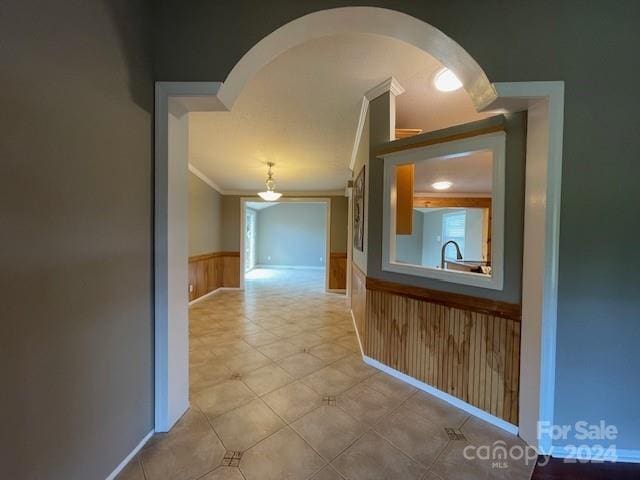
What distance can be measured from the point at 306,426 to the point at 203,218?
430 cm

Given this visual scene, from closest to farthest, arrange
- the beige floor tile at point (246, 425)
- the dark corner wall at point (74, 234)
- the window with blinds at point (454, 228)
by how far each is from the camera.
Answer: the dark corner wall at point (74, 234) < the beige floor tile at point (246, 425) < the window with blinds at point (454, 228)

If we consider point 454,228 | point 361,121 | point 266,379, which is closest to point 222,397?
point 266,379

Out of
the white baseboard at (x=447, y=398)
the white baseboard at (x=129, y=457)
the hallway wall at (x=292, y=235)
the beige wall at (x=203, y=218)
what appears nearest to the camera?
the white baseboard at (x=129, y=457)

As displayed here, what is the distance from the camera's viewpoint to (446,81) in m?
2.26

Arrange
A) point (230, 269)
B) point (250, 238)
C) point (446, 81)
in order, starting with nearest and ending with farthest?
1. point (446, 81)
2. point (230, 269)
3. point (250, 238)

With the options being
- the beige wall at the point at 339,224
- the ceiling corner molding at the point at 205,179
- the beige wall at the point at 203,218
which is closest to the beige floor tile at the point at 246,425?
the beige wall at the point at 203,218

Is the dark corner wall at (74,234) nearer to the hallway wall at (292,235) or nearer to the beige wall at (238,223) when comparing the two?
the beige wall at (238,223)

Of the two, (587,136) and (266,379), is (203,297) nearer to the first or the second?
(266,379)

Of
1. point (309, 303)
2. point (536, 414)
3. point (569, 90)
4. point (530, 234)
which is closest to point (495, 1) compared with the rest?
point (569, 90)

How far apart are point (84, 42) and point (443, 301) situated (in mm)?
2441

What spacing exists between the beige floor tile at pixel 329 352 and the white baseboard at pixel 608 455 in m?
1.62

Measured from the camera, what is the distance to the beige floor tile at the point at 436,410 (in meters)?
1.73

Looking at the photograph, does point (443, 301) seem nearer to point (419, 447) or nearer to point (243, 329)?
point (419, 447)

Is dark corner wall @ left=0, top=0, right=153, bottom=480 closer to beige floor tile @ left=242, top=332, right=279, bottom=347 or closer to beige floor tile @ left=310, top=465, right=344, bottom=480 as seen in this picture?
beige floor tile @ left=310, top=465, right=344, bottom=480
